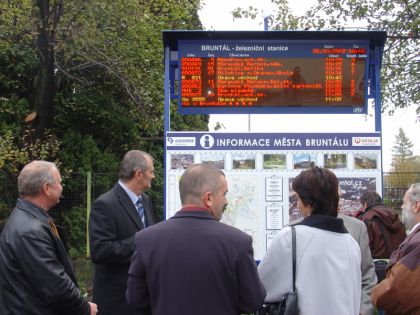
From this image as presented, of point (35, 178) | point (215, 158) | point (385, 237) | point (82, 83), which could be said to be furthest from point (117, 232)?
point (82, 83)

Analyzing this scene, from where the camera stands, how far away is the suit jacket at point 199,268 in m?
2.88

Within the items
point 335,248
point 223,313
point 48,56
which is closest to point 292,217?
point 335,248

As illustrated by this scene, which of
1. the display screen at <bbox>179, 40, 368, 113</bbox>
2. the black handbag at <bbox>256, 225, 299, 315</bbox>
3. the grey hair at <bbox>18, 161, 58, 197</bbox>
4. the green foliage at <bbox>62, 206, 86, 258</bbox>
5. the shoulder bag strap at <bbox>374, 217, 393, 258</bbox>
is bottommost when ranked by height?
the green foliage at <bbox>62, 206, 86, 258</bbox>

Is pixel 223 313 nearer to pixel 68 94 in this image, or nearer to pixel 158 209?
pixel 158 209

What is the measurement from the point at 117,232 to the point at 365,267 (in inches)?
75.4

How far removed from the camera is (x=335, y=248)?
324 centimetres

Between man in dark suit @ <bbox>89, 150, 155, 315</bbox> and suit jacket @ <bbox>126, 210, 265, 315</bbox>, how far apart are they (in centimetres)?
133

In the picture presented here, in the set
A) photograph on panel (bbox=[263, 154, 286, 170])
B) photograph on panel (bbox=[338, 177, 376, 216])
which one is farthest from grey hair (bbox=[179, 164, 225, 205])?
photograph on panel (bbox=[338, 177, 376, 216])

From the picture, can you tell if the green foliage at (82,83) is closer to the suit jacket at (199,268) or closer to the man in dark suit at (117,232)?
the man in dark suit at (117,232)

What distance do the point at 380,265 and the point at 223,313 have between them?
353 centimetres

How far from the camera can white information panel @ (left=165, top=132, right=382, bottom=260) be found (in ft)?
20.1

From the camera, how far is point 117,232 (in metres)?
4.41

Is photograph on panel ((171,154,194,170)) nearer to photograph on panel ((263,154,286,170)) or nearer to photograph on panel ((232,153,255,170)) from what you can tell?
photograph on panel ((232,153,255,170))

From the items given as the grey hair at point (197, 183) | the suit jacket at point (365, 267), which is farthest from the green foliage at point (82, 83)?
the grey hair at point (197, 183)
